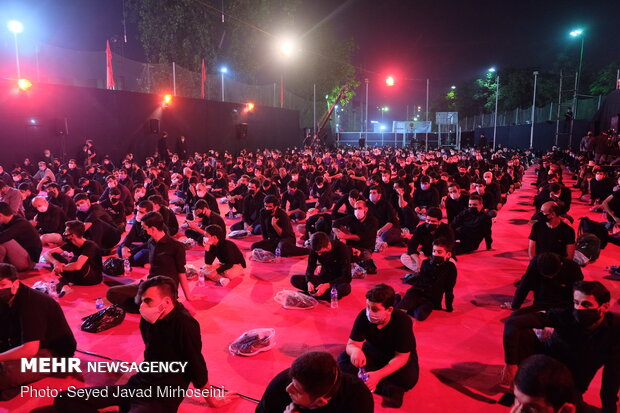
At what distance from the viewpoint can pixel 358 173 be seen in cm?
1669

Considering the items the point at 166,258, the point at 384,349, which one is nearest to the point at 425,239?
the point at 384,349

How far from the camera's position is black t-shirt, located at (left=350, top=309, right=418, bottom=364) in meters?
4.36

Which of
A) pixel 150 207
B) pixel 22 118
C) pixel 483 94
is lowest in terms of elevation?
pixel 150 207

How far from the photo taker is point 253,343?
563 centimetres

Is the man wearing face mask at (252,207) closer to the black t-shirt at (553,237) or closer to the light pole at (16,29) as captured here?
the black t-shirt at (553,237)

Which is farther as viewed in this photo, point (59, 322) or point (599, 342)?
point (59, 322)

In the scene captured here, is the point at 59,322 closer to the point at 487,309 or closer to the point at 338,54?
the point at 487,309

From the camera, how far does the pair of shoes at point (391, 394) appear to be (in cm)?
450

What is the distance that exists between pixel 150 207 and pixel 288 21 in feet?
125

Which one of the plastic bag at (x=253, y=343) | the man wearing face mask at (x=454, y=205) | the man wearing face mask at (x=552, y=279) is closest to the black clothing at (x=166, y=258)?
the plastic bag at (x=253, y=343)

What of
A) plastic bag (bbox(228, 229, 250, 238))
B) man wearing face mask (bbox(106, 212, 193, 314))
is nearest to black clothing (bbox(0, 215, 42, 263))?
man wearing face mask (bbox(106, 212, 193, 314))

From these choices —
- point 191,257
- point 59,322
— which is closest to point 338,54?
point 191,257

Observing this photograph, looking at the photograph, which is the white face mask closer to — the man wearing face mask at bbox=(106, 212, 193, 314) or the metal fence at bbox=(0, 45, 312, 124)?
the man wearing face mask at bbox=(106, 212, 193, 314)

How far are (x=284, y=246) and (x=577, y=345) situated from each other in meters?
6.39
